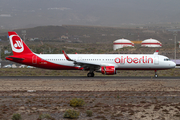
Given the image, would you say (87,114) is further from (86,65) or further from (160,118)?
(86,65)

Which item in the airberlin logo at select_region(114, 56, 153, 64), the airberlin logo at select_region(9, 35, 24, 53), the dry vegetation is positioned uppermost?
the airberlin logo at select_region(9, 35, 24, 53)

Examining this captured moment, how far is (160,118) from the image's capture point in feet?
51.9

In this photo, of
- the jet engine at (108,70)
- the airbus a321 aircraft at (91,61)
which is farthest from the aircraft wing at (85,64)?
the jet engine at (108,70)

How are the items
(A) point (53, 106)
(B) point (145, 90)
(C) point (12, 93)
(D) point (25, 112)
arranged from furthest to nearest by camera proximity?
(B) point (145, 90) < (C) point (12, 93) < (A) point (53, 106) < (D) point (25, 112)

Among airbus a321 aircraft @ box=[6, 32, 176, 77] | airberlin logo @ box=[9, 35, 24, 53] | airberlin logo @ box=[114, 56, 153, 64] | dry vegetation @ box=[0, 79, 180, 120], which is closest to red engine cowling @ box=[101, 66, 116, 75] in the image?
airbus a321 aircraft @ box=[6, 32, 176, 77]

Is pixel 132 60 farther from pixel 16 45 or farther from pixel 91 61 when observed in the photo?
pixel 16 45

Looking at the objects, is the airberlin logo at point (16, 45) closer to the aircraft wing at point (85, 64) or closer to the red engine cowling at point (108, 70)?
the aircraft wing at point (85, 64)

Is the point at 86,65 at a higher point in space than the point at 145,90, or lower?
higher

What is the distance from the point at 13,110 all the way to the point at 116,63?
24129 mm

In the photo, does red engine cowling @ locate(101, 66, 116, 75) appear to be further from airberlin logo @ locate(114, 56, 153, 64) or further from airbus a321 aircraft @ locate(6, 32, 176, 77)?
airberlin logo @ locate(114, 56, 153, 64)

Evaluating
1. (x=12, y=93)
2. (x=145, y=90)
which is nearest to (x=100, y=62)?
(x=145, y=90)

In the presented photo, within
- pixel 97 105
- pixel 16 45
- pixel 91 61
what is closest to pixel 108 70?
pixel 91 61

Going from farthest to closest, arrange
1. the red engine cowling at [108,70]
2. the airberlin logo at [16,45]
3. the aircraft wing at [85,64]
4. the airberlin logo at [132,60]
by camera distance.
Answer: the airberlin logo at [16,45] < the airberlin logo at [132,60] < the aircraft wing at [85,64] < the red engine cowling at [108,70]

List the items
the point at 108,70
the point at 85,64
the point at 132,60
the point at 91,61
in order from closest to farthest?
the point at 108,70, the point at 85,64, the point at 132,60, the point at 91,61
